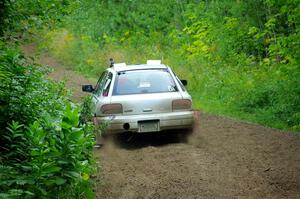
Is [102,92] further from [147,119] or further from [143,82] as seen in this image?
[147,119]

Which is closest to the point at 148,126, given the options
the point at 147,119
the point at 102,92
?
the point at 147,119

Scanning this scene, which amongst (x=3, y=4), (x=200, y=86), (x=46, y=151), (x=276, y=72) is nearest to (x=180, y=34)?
(x=200, y=86)

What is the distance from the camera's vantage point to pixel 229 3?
2388 centimetres

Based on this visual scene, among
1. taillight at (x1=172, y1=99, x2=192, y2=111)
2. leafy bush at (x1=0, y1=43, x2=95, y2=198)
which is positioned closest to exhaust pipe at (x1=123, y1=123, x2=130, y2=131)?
taillight at (x1=172, y1=99, x2=192, y2=111)

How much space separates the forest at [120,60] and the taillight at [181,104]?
204 centimetres

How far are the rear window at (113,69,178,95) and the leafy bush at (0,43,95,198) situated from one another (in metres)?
3.36

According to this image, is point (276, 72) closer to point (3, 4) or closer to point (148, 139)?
point (148, 139)

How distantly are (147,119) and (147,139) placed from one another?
1.17 m

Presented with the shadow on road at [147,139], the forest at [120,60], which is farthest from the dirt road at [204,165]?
the forest at [120,60]

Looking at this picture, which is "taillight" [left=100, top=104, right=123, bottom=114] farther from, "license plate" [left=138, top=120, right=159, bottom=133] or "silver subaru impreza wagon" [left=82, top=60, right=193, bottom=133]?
"license plate" [left=138, top=120, right=159, bottom=133]

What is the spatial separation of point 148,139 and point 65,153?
5833mm

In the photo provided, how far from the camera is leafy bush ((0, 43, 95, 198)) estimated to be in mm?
5672

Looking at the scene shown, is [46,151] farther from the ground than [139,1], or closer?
closer

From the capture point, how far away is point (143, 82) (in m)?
11.5
